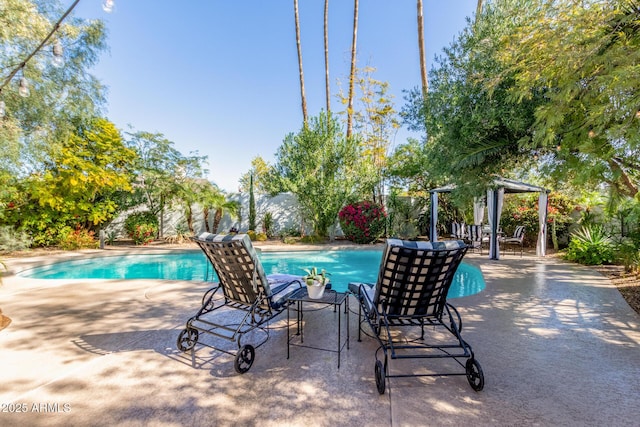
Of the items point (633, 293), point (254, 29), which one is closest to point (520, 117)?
point (633, 293)

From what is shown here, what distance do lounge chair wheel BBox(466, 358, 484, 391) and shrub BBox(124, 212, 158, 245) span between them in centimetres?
1193

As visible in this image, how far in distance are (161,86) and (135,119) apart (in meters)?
1.81

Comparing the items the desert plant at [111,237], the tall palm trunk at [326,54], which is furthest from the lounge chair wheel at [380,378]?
the tall palm trunk at [326,54]

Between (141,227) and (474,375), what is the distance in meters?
12.0

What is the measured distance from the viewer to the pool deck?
190 cm

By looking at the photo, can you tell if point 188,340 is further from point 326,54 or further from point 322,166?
point 326,54

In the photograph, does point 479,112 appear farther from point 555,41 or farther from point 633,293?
point 633,293

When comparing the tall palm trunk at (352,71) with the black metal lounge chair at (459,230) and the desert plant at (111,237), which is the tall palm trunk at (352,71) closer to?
the black metal lounge chair at (459,230)

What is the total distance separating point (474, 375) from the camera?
2.21 metres

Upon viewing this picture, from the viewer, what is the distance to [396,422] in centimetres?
182

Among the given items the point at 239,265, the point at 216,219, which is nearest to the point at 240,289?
the point at 239,265

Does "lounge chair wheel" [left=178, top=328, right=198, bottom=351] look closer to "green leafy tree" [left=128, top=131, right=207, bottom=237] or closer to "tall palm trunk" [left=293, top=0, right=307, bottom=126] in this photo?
"green leafy tree" [left=128, top=131, right=207, bottom=237]

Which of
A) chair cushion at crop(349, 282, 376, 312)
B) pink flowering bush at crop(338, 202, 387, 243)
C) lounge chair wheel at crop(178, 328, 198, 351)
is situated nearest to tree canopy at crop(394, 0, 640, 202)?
chair cushion at crop(349, 282, 376, 312)

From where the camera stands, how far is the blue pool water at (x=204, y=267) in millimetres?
7280
